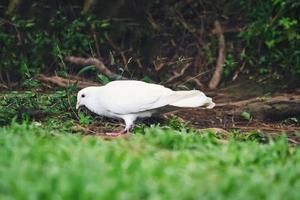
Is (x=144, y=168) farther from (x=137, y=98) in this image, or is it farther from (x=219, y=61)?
(x=219, y=61)

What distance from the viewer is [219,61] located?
11148 mm

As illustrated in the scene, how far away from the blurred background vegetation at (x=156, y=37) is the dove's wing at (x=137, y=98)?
3266mm

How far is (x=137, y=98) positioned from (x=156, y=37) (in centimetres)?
478

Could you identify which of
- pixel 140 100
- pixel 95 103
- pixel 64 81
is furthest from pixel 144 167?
pixel 64 81

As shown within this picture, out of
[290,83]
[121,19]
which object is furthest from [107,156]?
[121,19]

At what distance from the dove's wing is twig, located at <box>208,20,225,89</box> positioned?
370 cm

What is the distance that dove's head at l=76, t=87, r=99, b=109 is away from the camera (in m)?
7.66

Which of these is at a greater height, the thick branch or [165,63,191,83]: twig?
the thick branch

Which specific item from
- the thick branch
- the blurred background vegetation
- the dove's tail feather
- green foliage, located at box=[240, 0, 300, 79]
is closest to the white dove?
the dove's tail feather

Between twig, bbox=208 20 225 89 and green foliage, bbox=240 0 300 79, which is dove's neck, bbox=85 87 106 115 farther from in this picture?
green foliage, bbox=240 0 300 79

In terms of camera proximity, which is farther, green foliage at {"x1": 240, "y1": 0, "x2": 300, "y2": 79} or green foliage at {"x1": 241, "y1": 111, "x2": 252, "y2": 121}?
green foliage at {"x1": 240, "y1": 0, "x2": 300, "y2": 79}

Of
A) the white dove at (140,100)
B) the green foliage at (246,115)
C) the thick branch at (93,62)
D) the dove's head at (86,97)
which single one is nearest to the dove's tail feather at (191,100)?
the white dove at (140,100)

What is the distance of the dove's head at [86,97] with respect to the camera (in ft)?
25.1

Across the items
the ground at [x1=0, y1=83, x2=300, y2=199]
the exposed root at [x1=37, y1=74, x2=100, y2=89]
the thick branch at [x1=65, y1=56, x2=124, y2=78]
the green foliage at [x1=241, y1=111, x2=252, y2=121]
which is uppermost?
the ground at [x1=0, y1=83, x2=300, y2=199]
